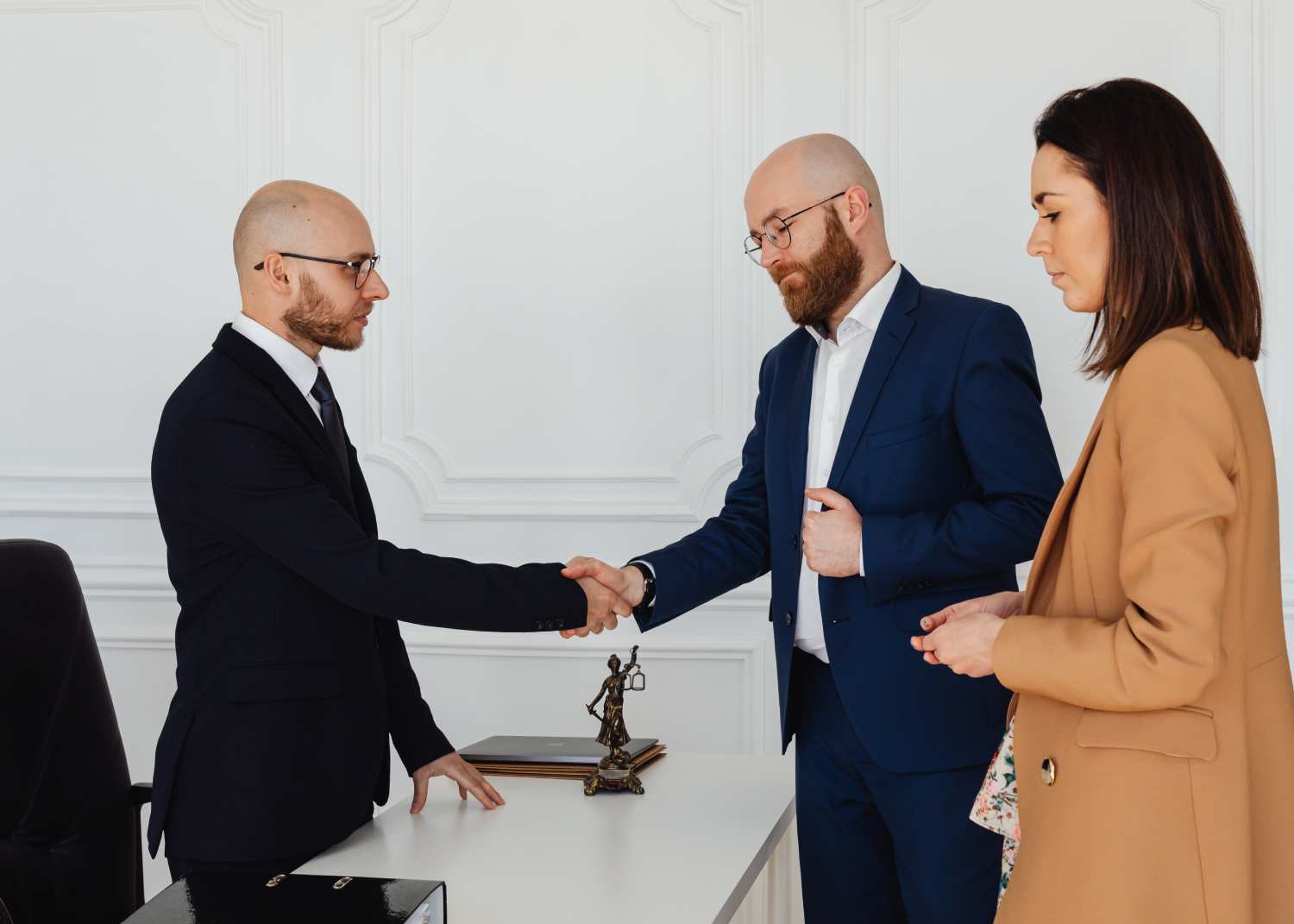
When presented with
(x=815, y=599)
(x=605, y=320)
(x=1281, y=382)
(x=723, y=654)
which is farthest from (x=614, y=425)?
(x=1281, y=382)

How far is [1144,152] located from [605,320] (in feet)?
8.20

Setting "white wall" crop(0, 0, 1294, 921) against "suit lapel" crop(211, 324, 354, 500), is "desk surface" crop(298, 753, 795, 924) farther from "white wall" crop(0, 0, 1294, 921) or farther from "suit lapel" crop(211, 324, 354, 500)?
"white wall" crop(0, 0, 1294, 921)

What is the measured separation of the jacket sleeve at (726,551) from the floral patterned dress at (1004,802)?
3.43ft

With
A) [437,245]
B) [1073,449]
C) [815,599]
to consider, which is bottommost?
[815,599]

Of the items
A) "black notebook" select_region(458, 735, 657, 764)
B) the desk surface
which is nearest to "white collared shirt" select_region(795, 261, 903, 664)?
the desk surface

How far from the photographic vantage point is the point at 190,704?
2.03 meters

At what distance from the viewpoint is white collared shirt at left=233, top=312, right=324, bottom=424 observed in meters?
2.27

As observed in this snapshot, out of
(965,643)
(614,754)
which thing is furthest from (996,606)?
(614,754)

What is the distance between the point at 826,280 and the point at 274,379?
103cm

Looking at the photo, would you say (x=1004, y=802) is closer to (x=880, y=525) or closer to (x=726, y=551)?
(x=880, y=525)

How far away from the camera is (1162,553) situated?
1.26 m

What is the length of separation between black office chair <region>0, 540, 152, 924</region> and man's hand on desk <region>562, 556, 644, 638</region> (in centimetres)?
86

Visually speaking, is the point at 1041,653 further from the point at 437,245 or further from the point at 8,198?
the point at 8,198

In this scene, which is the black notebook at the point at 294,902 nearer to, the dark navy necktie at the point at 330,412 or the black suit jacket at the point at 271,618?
the black suit jacket at the point at 271,618
